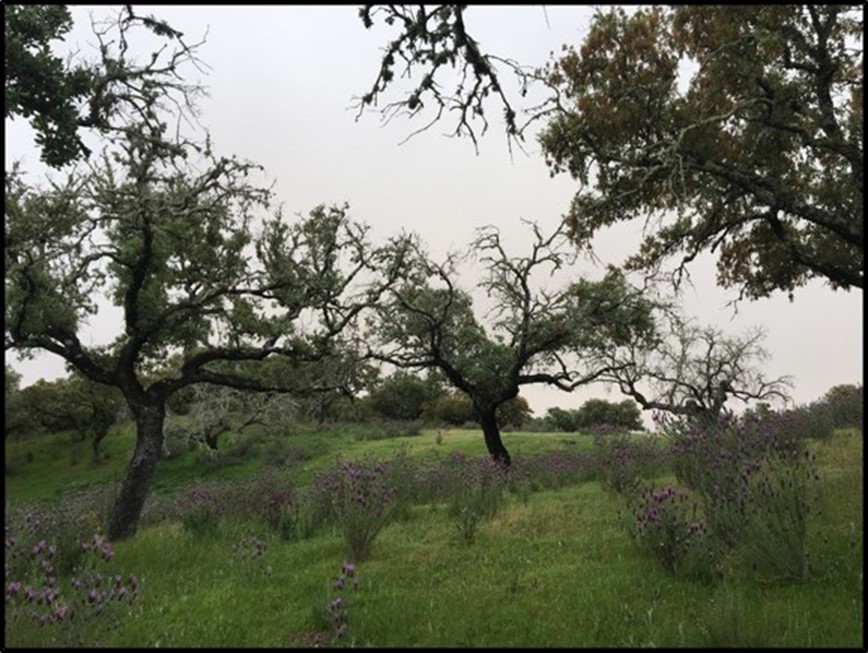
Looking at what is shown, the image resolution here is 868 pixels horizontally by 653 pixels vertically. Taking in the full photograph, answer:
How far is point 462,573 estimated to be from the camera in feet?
22.8

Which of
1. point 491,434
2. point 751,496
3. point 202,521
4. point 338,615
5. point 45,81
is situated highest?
point 45,81

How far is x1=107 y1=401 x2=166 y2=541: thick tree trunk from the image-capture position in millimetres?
11680

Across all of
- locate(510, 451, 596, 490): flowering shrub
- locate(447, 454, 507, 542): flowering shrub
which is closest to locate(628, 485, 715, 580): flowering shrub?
locate(447, 454, 507, 542): flowering shrub

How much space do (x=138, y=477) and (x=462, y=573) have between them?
770cm

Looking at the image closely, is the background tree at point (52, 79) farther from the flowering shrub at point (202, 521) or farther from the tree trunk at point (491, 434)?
the tree trunk at point (491, 434)

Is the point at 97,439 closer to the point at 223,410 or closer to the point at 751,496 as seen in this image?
the point at 223,410

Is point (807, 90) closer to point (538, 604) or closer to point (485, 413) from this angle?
point (538, 604)

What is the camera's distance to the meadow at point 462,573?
480 centimetres

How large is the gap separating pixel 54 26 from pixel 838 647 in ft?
36.5

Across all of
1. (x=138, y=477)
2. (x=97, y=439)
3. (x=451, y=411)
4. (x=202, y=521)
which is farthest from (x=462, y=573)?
(x=451, y=411)

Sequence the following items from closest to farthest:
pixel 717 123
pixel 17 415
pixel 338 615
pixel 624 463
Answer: pixel 338 615
pixel 717 123
pixel 624 463
pixel 17 415

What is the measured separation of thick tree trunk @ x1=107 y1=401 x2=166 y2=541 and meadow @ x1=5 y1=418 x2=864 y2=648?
843 millimetres

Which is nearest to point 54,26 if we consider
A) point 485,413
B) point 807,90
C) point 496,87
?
point 496,87

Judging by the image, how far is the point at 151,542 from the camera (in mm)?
10211
